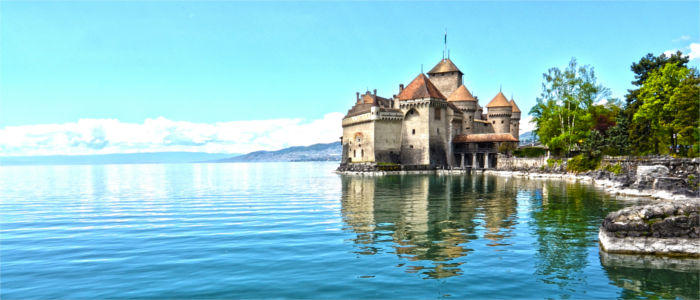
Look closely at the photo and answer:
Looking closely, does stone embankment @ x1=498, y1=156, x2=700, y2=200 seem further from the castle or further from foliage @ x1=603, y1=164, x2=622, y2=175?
the castle

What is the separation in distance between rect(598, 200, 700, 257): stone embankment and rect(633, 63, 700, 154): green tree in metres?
29.3

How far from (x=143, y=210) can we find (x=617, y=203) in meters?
26.5

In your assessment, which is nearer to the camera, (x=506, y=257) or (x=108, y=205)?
(x=506, y=257)

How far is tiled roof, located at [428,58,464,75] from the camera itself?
83.1 meters

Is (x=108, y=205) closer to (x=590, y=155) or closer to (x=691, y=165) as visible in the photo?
(x=691, y=165)

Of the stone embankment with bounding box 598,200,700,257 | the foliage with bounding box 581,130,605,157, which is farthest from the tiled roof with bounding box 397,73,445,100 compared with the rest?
the stone embankment with bounding box 598,200,700,257

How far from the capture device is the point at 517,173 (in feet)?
191

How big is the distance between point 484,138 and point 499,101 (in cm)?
1389

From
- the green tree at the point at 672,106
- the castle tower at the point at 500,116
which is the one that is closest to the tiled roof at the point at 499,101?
the castle tower at the point at 500,116

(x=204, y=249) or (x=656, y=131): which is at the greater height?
(x=656, y=131)

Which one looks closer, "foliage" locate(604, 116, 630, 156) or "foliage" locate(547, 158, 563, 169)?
"foliage" locate(604, 116, 630, 156)

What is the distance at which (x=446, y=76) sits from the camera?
274 ft

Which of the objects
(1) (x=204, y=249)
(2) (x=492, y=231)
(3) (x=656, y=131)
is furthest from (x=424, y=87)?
(1) (x=204, y=249)

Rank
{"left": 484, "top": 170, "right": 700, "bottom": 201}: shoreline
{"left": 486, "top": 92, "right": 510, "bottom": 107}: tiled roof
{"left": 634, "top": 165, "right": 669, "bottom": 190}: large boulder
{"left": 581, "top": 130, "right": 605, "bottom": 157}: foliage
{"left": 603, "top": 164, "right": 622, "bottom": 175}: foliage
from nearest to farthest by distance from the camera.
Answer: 1. {"left": 484, "top": 170, "right": 700, "bottom": 201}: shoreline
2. {"left": 634, "top": 165, "right": 669, "bottom": 190}: large boulder
3. {"left": 603, "top": 164, "right": 622, "bottom": 175}: foliage
4. {"left": 581, "top": 130, "right": 605, "bottom": 157}: foliage
5. {"left": 486, "top": 92, "right": 510, "bottom": 107}: tiled roof
